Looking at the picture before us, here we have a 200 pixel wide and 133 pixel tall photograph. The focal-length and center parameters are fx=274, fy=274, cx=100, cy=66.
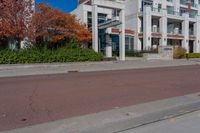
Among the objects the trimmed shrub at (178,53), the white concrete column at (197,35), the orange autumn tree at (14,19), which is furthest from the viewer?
Answer: the white concrete column at (197,35)

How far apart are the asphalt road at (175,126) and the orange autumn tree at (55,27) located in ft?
74.7

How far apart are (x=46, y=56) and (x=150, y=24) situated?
2530 cm

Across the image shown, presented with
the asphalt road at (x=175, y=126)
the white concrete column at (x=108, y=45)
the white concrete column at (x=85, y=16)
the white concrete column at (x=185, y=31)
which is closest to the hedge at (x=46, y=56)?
the white concrete column at (x=108, y=45)

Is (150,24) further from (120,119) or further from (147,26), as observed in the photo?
(120,119)

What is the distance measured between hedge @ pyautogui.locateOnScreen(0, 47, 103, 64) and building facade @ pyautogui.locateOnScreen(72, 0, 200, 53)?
9.95 metres

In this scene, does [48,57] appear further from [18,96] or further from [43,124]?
[43,124]

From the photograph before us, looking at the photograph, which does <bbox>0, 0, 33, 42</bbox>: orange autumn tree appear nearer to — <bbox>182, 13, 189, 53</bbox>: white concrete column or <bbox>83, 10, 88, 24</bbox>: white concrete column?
<bbox>83, 10, 88, 24</bbox>: white concrete column

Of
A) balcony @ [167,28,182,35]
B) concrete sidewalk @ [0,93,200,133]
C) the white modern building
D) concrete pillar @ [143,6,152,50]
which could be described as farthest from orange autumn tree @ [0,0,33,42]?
balcony @ [167,28,182,35]

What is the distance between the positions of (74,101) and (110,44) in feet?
103

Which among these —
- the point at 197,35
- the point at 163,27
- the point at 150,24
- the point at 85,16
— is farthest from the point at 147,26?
the point at 197,35

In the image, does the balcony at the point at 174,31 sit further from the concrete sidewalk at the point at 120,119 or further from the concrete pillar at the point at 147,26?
the concrete sidewalk at the point at 120,119

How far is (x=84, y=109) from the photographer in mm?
7602

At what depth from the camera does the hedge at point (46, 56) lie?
2552cm

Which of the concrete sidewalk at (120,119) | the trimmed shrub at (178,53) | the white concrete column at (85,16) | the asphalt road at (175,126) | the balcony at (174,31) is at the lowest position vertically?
the asphalt road at (175,126)
